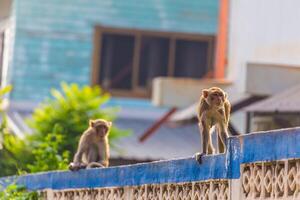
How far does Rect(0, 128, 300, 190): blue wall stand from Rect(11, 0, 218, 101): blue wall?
1563cm

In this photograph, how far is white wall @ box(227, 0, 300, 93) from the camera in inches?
925

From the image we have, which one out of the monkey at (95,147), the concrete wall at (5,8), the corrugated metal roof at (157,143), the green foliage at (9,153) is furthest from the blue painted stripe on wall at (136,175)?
the concrete wall at (5,8)

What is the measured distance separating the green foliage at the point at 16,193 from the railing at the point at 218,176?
3.98ft

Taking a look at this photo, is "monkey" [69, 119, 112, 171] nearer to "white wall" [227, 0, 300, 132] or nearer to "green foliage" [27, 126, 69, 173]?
"green foliage" [27, 126, 69, 173]

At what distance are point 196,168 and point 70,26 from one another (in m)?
21.2

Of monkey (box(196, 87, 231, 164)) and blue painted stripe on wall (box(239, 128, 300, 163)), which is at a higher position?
monkey (box(196, 87, 231, 164))

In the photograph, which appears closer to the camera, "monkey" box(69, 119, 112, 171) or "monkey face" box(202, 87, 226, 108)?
"monkey face" box(202, 87, 226, 108)

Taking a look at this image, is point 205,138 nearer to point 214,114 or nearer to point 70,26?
point 214,114

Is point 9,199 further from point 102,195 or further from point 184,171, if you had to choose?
point 184,171

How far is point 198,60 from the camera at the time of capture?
3356 cm

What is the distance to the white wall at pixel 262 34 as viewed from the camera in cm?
2350

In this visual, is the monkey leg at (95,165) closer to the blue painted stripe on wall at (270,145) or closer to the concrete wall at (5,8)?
the blue painted stripe on wall at (270,145)

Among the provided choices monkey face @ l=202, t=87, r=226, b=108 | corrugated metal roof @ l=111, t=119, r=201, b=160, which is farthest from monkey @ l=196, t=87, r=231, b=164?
corrugated metal roof @ l=111, t=119, r=201, b=160

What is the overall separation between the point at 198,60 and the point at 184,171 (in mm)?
22099
